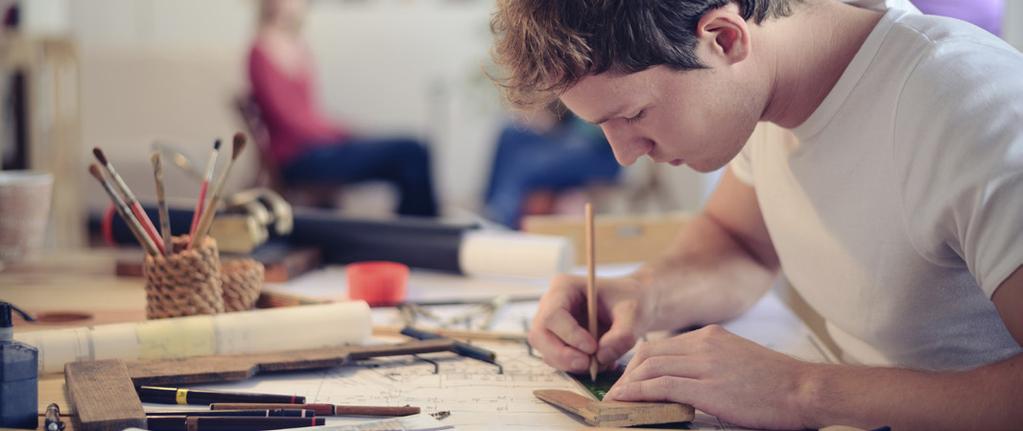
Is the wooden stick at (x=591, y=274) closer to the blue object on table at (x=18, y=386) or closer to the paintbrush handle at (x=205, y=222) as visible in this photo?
the paintbrush handle at (x=205, y=222)

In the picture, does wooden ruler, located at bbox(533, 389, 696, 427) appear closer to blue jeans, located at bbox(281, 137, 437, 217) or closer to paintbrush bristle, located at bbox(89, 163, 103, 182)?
paintbrush bristle, located at bbox(89, 163, 103, 182)

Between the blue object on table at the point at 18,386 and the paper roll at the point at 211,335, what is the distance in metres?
0.18

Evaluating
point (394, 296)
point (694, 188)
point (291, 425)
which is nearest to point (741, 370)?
point (291, 425)

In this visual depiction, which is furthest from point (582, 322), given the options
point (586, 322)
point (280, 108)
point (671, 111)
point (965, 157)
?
point (280, 108)

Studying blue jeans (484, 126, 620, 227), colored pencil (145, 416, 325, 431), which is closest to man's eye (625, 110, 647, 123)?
colored pencil (145, 416, 325, 431)

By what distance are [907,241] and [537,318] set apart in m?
0.44

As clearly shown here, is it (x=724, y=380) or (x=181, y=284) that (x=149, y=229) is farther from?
(x=724, y=380)

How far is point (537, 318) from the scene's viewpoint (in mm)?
1346

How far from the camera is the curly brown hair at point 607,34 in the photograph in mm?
1108

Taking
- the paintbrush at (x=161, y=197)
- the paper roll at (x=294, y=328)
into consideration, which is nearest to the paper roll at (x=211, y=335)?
the paper roll at (x=294, y=328)

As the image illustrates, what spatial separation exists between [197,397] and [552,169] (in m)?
3.71

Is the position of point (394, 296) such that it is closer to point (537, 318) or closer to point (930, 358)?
point (537, 318)

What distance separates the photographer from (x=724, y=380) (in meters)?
1.07

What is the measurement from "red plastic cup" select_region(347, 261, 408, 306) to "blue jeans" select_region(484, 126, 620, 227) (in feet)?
9.91
